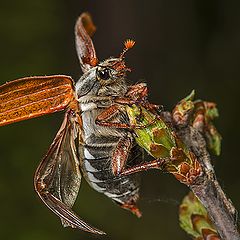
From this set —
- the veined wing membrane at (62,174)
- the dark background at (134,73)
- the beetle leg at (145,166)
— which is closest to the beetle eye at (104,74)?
the veined wing membrane at (62,174)

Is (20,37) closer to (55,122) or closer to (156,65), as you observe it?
(55,122)

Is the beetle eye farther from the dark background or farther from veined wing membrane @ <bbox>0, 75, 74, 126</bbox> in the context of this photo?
the dark background

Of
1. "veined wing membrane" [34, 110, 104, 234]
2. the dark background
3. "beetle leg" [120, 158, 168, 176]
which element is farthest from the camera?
the dark background

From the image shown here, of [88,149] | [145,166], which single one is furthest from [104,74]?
[145,166]

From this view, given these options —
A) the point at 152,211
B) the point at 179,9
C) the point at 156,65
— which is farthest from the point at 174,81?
the point at 152,211

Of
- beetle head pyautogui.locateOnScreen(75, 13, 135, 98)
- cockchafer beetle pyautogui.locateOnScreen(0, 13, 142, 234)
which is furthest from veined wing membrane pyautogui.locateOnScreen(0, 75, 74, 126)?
beetle head pyautogui.locateOnScreen(75, 13, 135, 98)

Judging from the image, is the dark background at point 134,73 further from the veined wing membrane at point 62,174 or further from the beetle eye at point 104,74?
the beetle eye at point 104,74
